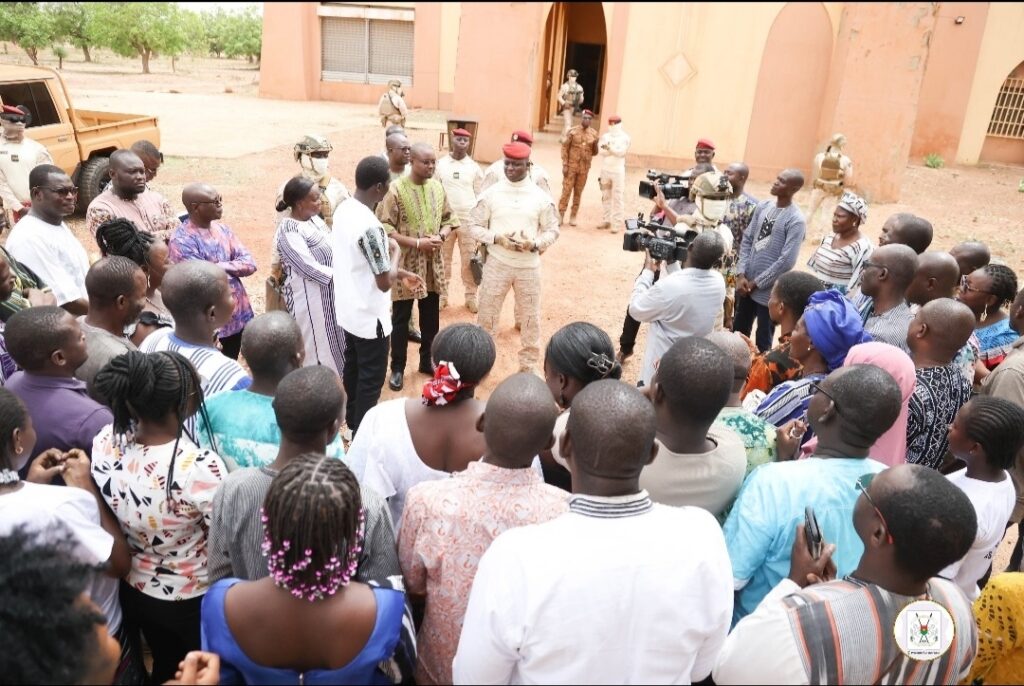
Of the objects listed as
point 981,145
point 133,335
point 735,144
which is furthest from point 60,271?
point 981,145

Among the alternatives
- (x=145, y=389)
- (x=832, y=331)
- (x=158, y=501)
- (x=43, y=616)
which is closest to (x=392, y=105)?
(x=832, y=331)

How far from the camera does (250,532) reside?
1956 mm

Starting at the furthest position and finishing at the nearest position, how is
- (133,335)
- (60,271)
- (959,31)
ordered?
(959,31) → (60,271) → (133,335)

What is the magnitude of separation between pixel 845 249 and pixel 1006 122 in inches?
453

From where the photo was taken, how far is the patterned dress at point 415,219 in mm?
5492

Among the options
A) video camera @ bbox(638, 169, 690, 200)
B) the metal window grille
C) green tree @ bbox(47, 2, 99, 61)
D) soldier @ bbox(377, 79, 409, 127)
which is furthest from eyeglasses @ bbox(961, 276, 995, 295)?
soldier @ bbox(377, 79, 409, 127)

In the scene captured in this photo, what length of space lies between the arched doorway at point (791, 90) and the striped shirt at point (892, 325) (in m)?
11.4

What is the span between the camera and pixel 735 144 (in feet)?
46.4

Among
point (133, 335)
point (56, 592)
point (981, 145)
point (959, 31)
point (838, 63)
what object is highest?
point (959, 31)

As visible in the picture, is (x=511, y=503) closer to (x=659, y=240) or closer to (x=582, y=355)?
(x=582, y=355)

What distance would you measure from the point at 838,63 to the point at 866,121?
132 centimetres

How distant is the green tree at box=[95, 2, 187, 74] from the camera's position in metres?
28.3

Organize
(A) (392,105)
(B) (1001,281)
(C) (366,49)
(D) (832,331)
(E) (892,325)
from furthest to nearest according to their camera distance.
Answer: (C) (366,49) → (A) (392,105) → (B) (1001,281) → (E) (892,325) → (D) (832,331)

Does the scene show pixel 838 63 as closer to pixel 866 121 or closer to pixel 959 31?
pixel 866 121
